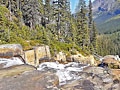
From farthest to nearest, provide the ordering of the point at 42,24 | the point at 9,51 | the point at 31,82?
1. the point at 42,24
2. the point at 9,51
3. the point at 31,82

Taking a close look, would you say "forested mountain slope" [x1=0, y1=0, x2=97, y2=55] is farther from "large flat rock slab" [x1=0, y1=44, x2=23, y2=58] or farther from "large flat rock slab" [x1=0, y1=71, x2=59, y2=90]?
"large flat rock slab" [x1=0, y1=71, x2=59, y2=90]

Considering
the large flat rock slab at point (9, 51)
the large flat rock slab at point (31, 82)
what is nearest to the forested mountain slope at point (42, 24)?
the large flat rock slab at point (9, 51)

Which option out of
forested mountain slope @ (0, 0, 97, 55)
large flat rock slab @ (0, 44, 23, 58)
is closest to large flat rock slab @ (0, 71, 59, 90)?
large flat rock slab @ (0, 44, 23, 58)

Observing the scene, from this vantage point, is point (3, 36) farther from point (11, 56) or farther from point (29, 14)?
point (29, 14)

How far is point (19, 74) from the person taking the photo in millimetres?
9555

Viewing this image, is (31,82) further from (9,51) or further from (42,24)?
(42,24)

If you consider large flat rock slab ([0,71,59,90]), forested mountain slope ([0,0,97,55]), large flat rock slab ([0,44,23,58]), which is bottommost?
large flat rock slab ([0,71,59,90])

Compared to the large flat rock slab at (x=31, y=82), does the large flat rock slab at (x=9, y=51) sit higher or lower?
higher

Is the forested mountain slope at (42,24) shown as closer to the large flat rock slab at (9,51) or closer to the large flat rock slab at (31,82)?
the large flat rock slab at (9,51)

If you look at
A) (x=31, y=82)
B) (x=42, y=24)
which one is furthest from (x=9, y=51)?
(x=42, y=24)

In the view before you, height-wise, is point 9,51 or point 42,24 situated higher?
point 42,24

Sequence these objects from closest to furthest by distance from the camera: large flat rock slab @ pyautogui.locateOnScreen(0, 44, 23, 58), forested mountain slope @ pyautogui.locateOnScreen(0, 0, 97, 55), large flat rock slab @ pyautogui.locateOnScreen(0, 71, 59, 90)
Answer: large flat rock slab @ pyautogui.locateOnScreen(0, 71, 59, 90), large flat rock slab @ pyautogui.locateOnScreen(0, 44, 23, 58), forested mountain slope @ pyautogui.locateOnScreen(0, 0, 97, 55)

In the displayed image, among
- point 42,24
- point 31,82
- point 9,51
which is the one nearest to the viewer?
point 31,82

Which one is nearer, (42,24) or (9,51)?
(9,51)
